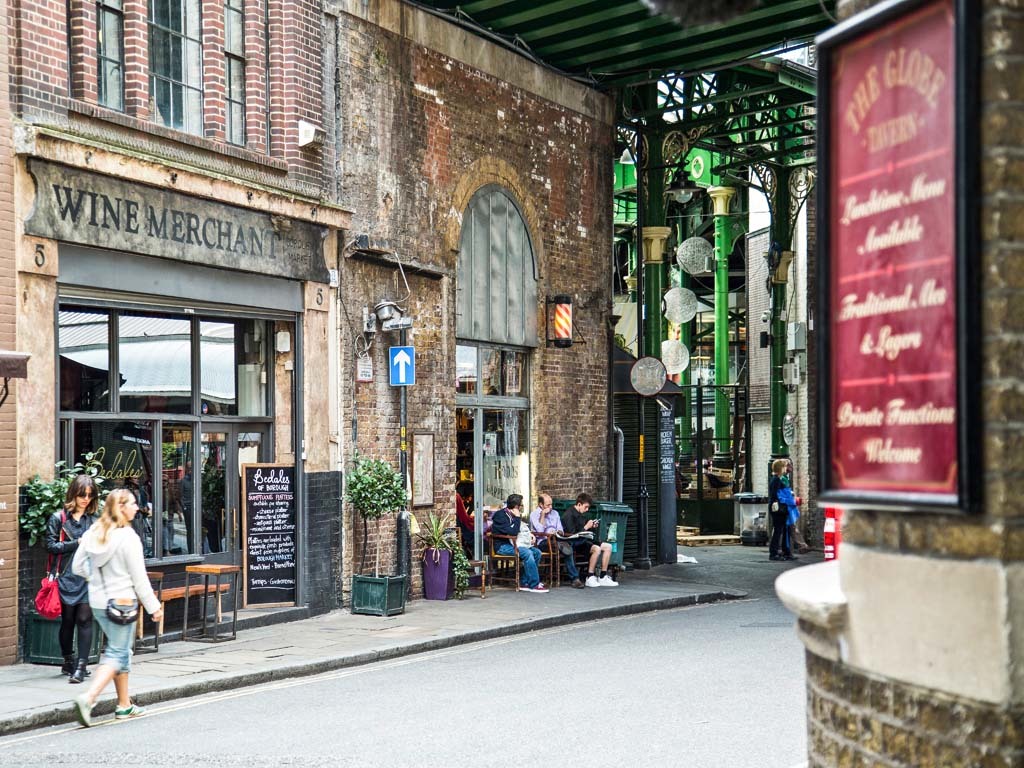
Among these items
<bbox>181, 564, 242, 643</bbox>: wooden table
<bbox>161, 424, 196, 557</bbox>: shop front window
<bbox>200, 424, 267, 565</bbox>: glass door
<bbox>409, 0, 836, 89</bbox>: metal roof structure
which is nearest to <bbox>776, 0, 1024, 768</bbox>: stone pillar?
<bbox>181, 564, 242, 643</bbox>: wooden table

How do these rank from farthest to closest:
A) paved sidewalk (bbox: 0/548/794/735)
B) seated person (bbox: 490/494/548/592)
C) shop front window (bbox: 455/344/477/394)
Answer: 1. shop front window (bbox: 455/344/477/394)
2. seated person (bbox: 490/494/548/592)
3. paved sidewalk (bbox: 0/548/794/735)

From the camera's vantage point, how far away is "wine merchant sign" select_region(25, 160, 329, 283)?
12.0 m

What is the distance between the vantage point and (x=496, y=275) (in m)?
18.5

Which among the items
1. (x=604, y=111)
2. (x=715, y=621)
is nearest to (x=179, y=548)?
(x=715, y=621)

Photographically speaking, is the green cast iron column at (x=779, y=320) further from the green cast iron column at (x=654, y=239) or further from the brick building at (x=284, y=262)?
the brick building at (x=284, y=262)

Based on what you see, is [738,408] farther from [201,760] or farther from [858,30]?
[858,30]

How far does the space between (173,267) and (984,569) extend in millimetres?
11584

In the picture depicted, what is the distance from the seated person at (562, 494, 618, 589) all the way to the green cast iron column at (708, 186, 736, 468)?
565 inches

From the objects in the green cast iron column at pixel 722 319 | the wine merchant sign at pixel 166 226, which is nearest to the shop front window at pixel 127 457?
the wine merchant sign at pixel 166 226

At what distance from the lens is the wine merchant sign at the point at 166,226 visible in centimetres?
1198

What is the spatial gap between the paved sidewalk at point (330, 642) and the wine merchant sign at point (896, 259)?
7478 mm

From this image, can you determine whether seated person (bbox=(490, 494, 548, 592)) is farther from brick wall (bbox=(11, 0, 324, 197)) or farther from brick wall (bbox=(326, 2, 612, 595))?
brick wall (bbox=(11, 0, 324, 197))

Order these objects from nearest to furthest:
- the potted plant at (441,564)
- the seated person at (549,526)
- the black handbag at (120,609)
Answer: the black handbag at (120,609) < the potted plant at (441,564) < the seated person at (549,526)

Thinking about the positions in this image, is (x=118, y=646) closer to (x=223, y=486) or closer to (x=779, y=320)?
(x=223, y=486)
